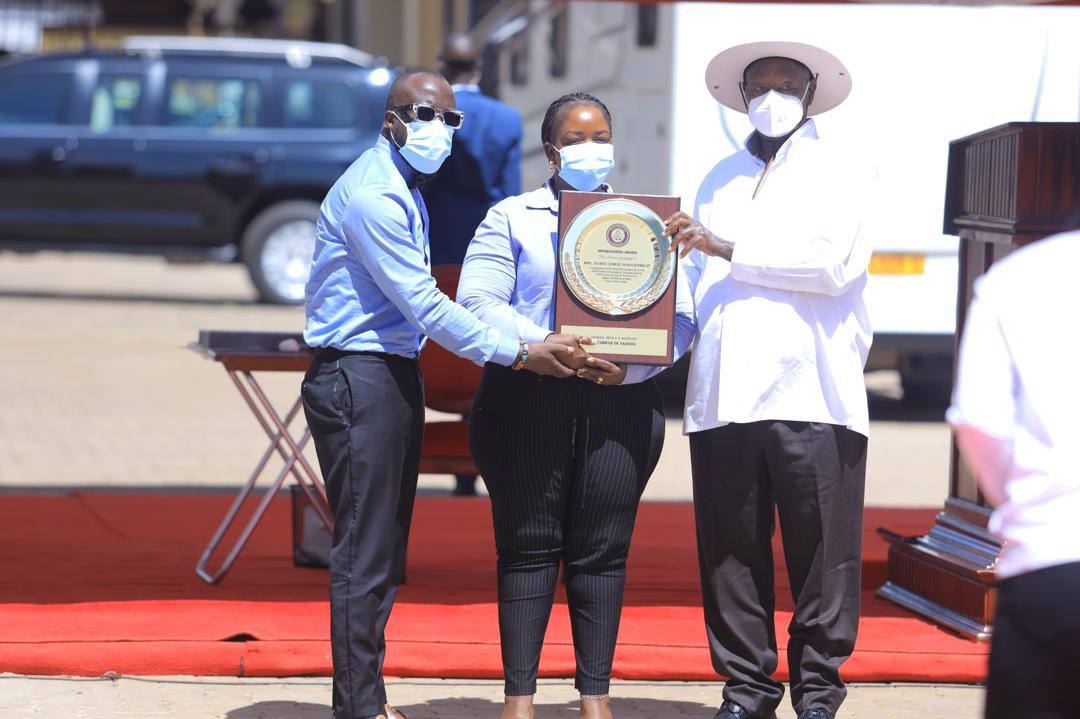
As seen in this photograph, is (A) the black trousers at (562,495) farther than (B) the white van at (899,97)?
No

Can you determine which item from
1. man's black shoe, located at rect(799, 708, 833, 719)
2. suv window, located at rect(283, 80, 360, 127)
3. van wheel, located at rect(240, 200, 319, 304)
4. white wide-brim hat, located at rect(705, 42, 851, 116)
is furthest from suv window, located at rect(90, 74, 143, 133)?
man's black shoe, located at rect(799, 708, 833, 719)

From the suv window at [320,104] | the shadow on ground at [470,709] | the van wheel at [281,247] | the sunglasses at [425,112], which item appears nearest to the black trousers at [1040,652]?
the sunglasses at [425,112]

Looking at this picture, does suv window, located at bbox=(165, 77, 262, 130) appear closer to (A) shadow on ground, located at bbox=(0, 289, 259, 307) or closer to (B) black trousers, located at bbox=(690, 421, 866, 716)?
(A) shadow on ground, located at bbox=(0, 289, 259, 307)

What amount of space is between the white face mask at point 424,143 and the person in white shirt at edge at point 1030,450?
185 cm

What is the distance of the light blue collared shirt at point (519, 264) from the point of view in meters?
4.10

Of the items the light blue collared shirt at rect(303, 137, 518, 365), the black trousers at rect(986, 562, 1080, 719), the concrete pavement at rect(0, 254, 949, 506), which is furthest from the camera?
the concrete pavement at rect(0, 254, 949, 506)

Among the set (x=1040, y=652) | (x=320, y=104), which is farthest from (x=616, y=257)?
(x=320, y=104)

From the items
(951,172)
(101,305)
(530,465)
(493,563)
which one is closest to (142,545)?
(493,563)

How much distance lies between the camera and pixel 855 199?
4.16m

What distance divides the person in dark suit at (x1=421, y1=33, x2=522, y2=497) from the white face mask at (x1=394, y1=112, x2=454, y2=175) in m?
2.50

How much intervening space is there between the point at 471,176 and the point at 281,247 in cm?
889

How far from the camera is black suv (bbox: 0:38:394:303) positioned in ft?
49.2

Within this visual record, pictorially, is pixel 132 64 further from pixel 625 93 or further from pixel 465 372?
pixel 465 372

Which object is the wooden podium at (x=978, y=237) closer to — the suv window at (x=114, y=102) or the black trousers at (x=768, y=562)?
the black trousers at (x=768, y=562)
